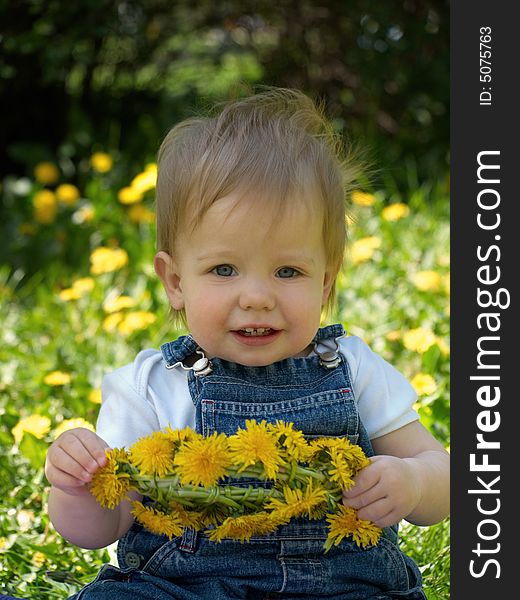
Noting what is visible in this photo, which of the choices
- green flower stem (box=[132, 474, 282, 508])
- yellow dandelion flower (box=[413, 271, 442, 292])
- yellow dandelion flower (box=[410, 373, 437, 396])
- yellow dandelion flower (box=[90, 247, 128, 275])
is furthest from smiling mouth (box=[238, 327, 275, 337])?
yellow dandelion flower (box=[90, 247, 128, 275])

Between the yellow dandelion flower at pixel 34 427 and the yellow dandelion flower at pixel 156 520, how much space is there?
0.77 metres

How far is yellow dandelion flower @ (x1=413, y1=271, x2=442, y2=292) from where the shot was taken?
11.0 ft

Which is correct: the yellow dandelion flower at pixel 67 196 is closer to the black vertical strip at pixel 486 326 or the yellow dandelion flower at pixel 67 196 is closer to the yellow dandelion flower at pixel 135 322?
the yellow dandelion flower at pixel 135 322

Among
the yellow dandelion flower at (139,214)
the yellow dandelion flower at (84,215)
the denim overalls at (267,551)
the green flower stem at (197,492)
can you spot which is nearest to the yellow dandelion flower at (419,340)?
the denim overalls at (267,551)

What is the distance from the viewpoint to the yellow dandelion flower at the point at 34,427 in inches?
98.3

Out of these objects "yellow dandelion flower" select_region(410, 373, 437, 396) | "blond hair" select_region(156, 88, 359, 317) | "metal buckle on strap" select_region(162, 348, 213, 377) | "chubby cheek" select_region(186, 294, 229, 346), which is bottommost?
"metal buckle on strap" select_region(162, 348, 213, 377)

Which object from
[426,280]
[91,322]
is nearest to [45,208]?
[91,322]

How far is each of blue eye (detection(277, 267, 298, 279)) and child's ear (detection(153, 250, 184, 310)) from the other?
0.22 m

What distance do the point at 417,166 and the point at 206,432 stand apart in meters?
3.35

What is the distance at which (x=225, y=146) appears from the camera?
6.34 feet

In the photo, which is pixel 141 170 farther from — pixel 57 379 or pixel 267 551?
pixel 267 551

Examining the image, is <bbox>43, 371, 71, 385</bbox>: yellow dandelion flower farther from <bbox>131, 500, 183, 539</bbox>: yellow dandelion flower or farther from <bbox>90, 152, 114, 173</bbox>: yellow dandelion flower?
<bbox>90, 152, 114, 173</bbox>: yellow dandelion flower

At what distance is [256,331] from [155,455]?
0.34 metres

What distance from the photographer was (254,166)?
189 centimetres
